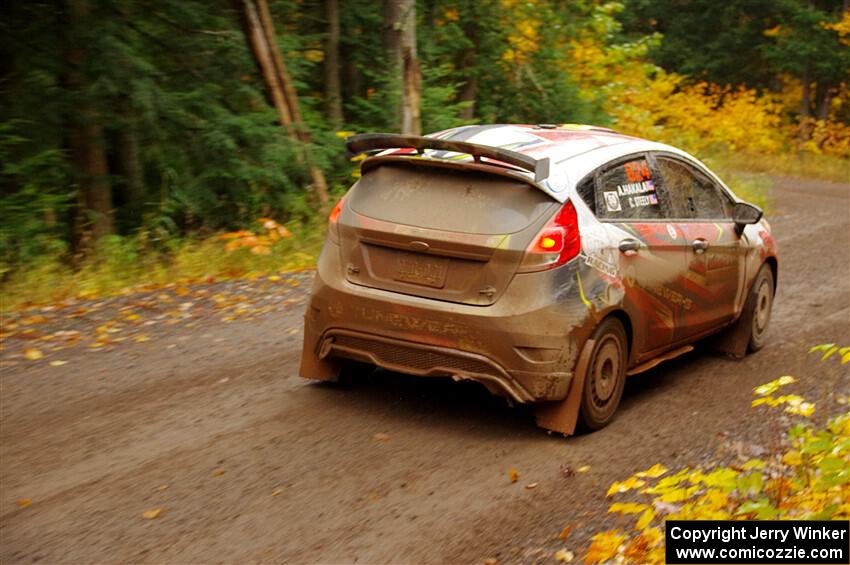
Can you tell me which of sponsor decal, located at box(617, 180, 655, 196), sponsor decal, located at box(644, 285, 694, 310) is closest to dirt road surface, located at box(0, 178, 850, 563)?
sponsor decal, located at box(644, 285, 694, 310)

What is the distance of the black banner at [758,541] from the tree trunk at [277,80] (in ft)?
37.4

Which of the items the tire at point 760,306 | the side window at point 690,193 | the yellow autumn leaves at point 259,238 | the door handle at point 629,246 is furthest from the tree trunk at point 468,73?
the door handle at point 629,246

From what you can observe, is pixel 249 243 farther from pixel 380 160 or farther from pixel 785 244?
pixel 785 244

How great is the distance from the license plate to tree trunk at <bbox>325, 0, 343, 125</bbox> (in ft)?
36.0

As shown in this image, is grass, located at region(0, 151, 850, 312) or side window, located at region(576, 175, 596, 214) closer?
side window, located at region(576, 175, 596, 214)

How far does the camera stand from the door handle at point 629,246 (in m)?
6.57

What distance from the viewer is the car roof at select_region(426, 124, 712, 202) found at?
635cm

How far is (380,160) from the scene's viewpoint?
6598mm

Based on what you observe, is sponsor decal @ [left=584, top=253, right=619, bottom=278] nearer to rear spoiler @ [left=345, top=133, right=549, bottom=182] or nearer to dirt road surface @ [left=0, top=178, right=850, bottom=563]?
rear spoiler @ [left=345, top=133, right=549, bottom=182]

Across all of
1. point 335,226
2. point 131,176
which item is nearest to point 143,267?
point 131,176

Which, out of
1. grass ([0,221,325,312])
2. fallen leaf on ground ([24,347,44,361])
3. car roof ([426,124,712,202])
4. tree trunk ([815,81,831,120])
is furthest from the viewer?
tree trunk ([815,81,831,120])

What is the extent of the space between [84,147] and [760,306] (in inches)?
352

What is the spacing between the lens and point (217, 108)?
14.4 m

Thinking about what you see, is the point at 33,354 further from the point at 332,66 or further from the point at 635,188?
the point at 332,66
